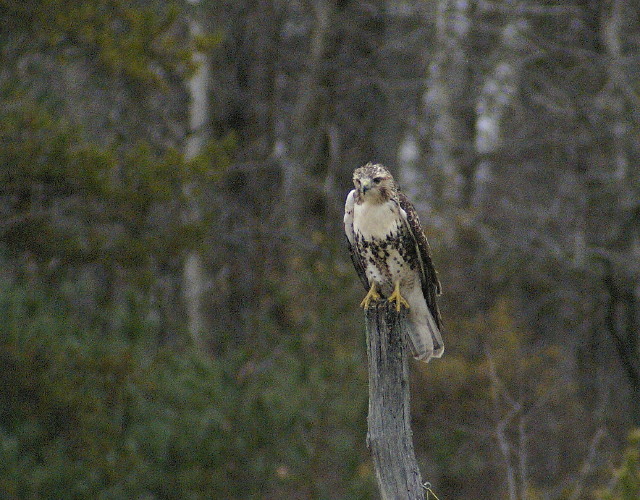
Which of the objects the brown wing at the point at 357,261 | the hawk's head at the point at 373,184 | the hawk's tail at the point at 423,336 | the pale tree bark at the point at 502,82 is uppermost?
the pale tree bark at the point at 502,82

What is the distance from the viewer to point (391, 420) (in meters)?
2.91

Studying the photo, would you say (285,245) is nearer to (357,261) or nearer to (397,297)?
(357,261)

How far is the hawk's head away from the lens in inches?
154

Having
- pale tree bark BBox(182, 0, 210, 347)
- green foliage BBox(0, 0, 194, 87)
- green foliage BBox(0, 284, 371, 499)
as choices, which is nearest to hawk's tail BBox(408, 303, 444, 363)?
green foliage BBox(0, 284, 371, 499)

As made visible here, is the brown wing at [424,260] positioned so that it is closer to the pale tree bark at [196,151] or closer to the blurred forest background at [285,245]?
the blurred forest background at [285,245]

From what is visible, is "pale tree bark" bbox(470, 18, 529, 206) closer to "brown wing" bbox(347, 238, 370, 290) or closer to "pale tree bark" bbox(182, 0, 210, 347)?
"pale tree bark" bbox(182, 0, 210, 347)

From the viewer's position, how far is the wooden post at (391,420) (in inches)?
112

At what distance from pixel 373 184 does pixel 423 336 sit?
87 cm

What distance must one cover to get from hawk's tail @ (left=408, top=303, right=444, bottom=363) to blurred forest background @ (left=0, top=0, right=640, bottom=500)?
0.62 metres

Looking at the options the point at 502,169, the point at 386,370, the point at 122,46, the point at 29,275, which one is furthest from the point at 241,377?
the point at 502,169

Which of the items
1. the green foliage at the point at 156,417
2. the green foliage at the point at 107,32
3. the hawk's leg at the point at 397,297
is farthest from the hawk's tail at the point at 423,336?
the green foliage at the point at 107,32

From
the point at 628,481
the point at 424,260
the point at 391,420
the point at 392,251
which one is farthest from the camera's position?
the point at 628,481

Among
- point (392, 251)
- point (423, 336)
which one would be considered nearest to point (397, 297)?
point (392, 251)

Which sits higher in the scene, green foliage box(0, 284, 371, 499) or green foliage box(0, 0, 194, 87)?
green foliage box(0, 0, 194, 87)
